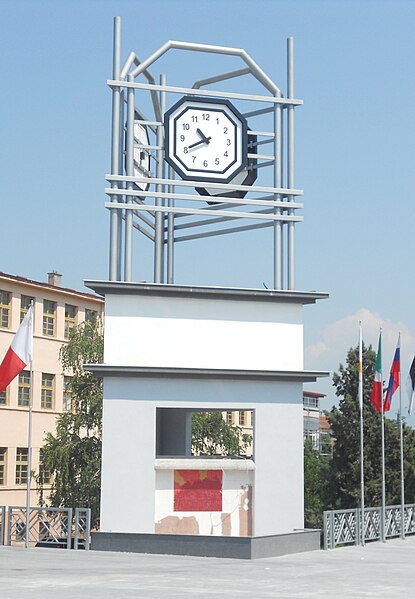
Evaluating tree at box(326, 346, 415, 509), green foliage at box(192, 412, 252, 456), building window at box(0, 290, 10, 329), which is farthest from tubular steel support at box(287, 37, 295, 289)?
building window at box(0, 290, 10, 329)

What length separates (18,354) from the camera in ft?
94.5

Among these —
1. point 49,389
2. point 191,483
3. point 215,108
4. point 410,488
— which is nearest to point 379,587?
point 191,483

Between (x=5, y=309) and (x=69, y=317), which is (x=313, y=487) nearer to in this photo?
(x=69, y=317)

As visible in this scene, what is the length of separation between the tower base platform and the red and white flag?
498 cm

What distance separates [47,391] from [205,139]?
43807mm

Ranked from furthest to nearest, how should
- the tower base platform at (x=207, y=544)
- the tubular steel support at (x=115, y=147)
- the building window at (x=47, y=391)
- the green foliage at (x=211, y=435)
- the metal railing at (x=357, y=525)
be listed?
the building window at (x=47, y=391) → the green foliage at (x=211, y=435) → the metal railing at (x=357, y=525) → the tubular steel support at (x=115, y=147) → the tower base platform at (x=207, y=544)

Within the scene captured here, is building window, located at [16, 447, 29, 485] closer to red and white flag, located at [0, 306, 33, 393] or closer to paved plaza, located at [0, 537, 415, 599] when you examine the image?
red and white flag, located at [0, 306, 33, 393]

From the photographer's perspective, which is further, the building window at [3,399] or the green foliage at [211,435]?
the building window at [3,399]

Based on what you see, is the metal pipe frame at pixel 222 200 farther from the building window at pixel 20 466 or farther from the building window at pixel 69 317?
the building window at pixel 69 317

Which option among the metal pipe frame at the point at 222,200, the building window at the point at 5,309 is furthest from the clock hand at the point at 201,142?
the building window at the point at 5,309

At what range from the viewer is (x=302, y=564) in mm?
23797

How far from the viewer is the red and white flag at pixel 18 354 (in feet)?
93.4

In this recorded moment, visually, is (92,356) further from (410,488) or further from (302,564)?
(302,564)

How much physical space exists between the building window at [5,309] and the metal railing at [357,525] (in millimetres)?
37549
